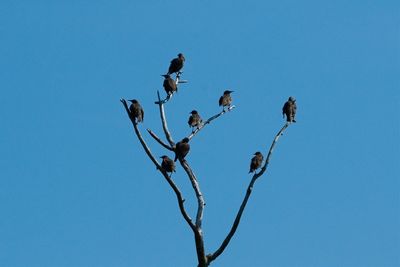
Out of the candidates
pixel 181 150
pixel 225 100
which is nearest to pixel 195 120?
pixel 225 100

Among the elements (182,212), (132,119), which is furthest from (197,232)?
(132,119)

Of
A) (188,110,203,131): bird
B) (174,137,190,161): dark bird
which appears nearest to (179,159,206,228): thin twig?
(174,137,190,161): dark bird

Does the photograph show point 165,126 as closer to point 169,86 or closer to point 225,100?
point 169,86

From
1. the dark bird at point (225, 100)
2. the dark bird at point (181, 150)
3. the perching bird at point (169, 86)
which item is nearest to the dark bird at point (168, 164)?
the dark bird at point (181, 150)

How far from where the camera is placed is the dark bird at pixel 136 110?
90.8 feet

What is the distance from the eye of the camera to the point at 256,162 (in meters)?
29.0

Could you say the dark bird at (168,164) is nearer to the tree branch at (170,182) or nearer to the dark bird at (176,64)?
the tree branch at (170,182)

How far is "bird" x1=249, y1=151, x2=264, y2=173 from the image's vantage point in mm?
28856

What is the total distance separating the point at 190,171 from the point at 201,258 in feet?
5.53

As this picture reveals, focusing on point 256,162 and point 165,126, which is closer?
point 165,126

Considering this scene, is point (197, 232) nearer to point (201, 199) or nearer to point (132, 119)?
point (201, 199)

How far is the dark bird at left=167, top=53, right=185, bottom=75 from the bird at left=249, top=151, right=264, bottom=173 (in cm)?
258

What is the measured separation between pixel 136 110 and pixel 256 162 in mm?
2828

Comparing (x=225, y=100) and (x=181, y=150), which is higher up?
(x=225, y=100)
